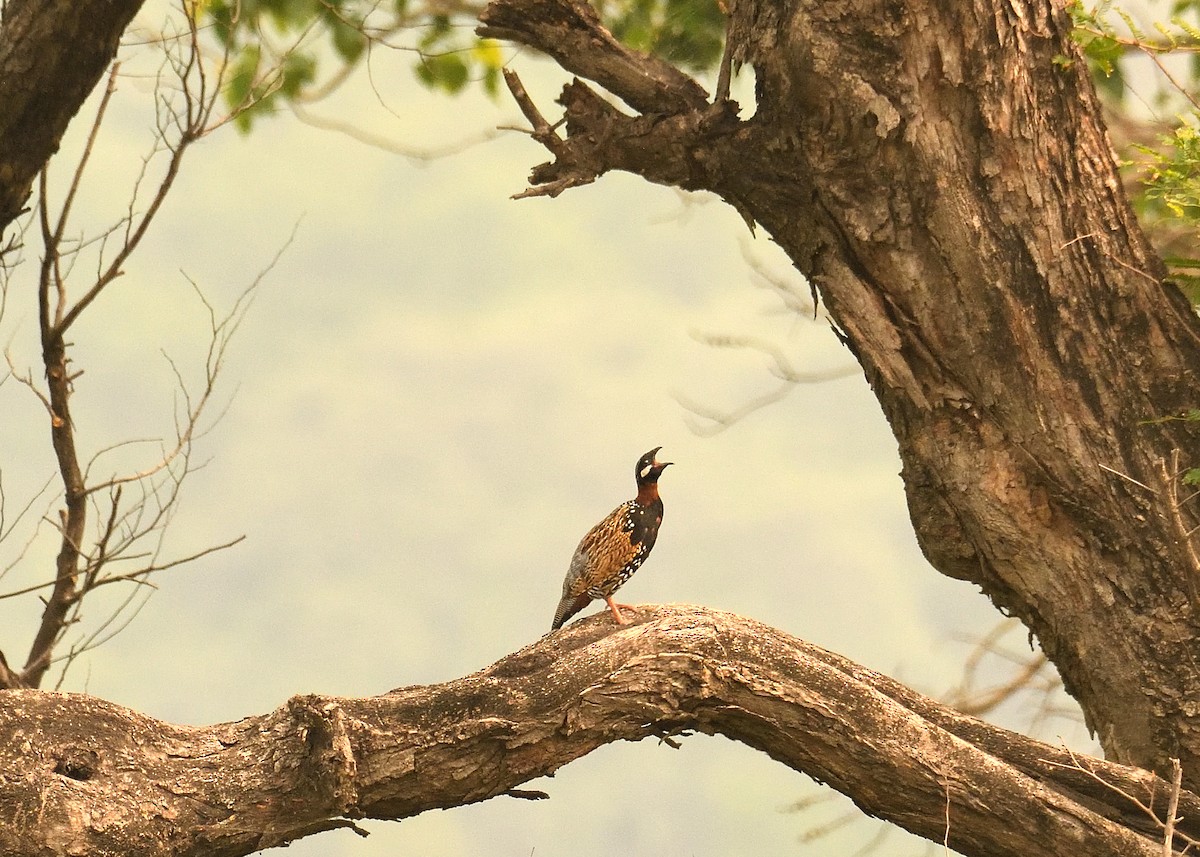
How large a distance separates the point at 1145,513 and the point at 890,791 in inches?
41.6

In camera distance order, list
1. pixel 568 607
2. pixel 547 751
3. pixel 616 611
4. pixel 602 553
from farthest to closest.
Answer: pixel 568 607 < pixel 602 553 < pixel 616 611 < pixel 547 751

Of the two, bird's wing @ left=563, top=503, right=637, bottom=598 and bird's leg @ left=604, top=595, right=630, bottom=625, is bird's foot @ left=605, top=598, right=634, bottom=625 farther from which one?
bird's wing @ left=563, top=503, right=637, bottom=598

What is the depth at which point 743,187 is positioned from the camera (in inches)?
161

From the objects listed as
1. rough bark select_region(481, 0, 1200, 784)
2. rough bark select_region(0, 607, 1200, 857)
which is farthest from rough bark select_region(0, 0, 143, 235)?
rough bark select_region(481, 0, 1200, 784)

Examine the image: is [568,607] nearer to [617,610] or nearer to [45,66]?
[617,610]

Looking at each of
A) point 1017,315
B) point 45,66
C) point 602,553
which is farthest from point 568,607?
point 45,66

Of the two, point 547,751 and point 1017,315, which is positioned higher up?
point 1017,315

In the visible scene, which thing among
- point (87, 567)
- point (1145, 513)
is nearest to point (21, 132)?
point (87, 567)

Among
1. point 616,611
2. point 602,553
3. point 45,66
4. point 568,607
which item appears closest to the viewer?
point 616,611

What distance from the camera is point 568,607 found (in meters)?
4.19

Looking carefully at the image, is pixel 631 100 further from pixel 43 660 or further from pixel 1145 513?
pixel 43 660

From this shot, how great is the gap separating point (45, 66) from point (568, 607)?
2205 millimetres

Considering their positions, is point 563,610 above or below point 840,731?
above

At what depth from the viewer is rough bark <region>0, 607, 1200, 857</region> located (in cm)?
303
